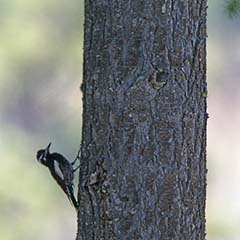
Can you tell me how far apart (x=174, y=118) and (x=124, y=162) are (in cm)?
14

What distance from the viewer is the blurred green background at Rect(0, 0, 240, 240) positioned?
160 inches

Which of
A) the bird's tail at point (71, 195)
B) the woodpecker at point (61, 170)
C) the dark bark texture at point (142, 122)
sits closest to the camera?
the dark bark texture at point (142, 122)

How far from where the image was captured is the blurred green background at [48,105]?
407 cm

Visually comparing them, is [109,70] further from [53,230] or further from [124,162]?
[53,230]

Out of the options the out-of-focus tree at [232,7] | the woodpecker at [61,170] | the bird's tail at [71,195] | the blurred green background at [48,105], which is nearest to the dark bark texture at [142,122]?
the bird's tail at [71,195]

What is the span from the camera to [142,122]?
145cm

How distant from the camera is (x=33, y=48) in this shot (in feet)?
13.4

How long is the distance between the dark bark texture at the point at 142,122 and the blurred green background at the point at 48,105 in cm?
249

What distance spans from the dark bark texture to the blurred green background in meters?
2.49

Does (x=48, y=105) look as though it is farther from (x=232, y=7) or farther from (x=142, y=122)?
(x=142, y=122)

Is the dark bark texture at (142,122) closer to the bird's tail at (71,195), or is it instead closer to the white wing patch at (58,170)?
the bird's tail at (71,195)

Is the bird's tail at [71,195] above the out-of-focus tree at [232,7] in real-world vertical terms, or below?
below

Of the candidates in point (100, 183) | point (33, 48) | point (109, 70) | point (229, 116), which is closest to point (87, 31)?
point (109, 70)

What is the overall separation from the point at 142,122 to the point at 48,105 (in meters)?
2.76
